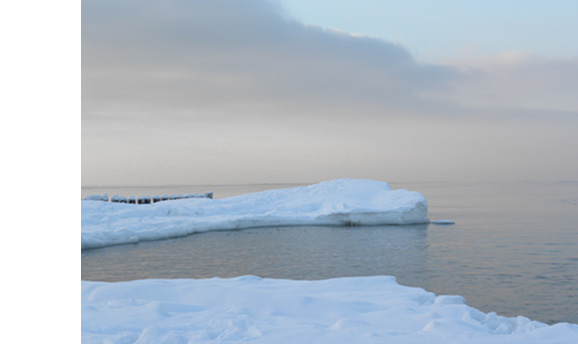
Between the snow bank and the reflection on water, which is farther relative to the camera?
the snow bank

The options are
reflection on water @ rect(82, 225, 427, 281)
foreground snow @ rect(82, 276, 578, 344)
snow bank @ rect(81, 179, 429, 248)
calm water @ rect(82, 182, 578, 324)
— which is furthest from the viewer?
snow bank @ rect(81, 179, 429, 248)

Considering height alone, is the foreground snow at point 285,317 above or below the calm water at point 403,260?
above

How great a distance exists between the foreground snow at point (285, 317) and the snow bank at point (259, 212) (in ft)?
41.0

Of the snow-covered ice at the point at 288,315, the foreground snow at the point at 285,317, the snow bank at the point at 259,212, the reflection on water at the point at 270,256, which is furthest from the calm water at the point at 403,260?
the foreground snow at the point at 285,317

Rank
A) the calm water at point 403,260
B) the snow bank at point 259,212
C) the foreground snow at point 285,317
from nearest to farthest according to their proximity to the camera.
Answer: the foreground snow at point 285,317, the calm water at point 403,260, the snow bank at point 259,212

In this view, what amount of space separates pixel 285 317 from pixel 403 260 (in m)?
9.80

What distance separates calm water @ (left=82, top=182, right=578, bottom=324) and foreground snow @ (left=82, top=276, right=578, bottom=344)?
2.95m

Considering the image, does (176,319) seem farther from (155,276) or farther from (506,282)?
(506,282)

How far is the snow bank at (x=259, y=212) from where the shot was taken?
71.8 ft

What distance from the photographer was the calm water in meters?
11.1

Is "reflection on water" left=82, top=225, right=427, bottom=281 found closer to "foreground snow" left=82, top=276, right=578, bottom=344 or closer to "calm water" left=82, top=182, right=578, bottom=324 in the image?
"calm water" left=82, top=182, right=578, bottom=324

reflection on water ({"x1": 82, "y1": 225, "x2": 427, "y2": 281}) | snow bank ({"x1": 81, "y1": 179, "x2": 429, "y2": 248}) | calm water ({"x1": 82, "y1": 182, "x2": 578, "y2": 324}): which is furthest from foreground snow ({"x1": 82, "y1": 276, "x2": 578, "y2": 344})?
snow bank ({"x1": 81, "y1": 179, "x2": 429, "y2": 248})

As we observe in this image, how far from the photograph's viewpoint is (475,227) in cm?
2562

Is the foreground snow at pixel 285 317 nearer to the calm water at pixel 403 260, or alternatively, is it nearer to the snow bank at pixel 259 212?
the calm water at pixel 403 260
